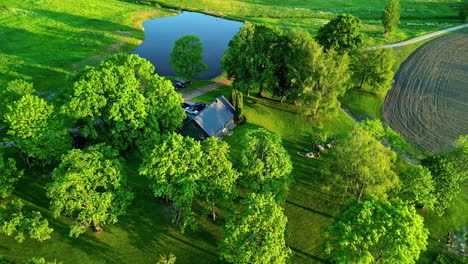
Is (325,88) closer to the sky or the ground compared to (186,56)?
closer to the ground

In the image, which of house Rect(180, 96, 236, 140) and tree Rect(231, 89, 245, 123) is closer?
house Rect(180, 96, 236, 140)

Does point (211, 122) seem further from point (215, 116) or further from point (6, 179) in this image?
point (6, 179)

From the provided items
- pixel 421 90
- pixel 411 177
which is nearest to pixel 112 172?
pixel 411 177

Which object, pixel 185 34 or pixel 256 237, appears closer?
pixel 256 237

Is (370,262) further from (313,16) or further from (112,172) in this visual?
(313,16)

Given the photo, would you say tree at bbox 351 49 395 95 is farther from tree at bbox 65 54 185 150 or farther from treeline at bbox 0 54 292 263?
tree at bbox 65 54 185 150

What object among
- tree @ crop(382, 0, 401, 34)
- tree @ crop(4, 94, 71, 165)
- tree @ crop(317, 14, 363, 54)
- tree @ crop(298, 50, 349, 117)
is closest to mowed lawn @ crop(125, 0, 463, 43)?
tree @ crop(382, 0, 401, 34)

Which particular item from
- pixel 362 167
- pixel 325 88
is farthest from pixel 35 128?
pixel 325 88
